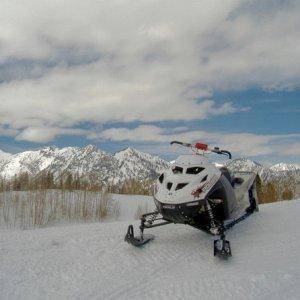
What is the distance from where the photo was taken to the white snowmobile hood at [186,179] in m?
5.42

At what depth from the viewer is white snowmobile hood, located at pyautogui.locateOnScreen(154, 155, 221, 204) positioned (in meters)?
5.42

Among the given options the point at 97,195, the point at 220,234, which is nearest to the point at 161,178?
the point at 220,234

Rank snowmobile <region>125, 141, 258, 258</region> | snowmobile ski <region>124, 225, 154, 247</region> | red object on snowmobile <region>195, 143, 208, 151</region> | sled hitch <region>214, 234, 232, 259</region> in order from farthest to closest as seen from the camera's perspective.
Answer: red object on snowmobile <region>195, 143, 208, 151</region> → snowmobile ski <region>124, 225, 154, 247</region> → snowmobile <region>125, 141, 258, 258</region> → sled hitch <region>214, 234, 232, 259</region>

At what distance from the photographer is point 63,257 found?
529 centimetres

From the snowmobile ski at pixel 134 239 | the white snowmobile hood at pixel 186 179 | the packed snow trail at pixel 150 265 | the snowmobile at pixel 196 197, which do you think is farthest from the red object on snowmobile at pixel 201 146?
the snowmobile ski at pixel 134 239

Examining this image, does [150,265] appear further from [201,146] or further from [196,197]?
[201,146]

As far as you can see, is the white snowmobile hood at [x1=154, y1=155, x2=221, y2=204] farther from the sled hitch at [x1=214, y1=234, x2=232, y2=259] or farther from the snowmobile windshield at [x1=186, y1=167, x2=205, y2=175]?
the sled hitch at [x1=214, y1=234, x2=232, y2=259]

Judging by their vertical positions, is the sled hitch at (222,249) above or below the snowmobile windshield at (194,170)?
below

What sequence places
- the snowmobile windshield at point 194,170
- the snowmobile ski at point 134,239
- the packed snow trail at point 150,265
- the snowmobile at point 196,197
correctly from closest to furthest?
the packed snow trail at point 150,265, the snowmobile at point 196,197, the snowmobile ski at point 134,239, the snowmobile windshield at point 194,170

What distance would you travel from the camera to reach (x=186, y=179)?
562 centimetres

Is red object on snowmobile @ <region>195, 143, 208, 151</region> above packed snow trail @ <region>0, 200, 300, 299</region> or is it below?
above

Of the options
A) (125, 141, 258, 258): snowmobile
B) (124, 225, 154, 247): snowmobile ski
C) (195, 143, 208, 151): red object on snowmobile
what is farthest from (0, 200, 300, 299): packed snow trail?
(195, 143, 208, 151): red object on snowmobile

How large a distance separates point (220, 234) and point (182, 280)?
1.04 meters

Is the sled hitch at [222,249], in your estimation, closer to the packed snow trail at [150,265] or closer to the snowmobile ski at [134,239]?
the packed snow trail at [150,265]
